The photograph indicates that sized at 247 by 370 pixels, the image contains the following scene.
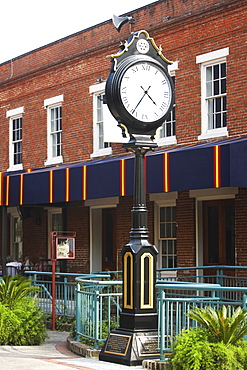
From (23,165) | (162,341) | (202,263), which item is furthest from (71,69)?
(162,341)

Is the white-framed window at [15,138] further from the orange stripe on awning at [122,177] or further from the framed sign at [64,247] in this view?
the framed sign at [64,247]

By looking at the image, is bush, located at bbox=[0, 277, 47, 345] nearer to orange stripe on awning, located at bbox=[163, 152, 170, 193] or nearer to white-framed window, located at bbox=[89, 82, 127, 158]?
orange stripe on awning, located at bbox=[163, 152, 170, 193]

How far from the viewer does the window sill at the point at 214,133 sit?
17875 mm

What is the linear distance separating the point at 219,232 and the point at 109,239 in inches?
202

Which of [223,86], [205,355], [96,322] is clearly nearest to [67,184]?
[223,86]

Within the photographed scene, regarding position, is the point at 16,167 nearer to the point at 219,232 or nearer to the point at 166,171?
the point at 219,232

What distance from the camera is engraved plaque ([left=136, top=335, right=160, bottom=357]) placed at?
10.2 metres

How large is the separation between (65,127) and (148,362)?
14840mm

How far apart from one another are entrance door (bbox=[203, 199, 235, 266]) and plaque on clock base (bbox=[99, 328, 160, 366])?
8.14m

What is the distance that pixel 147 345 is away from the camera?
33.6 ft

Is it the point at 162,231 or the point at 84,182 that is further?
the point at 162,231

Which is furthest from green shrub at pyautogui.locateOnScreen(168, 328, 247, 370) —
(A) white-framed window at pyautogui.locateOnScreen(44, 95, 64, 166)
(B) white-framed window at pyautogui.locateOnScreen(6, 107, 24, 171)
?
(B) white-framed window at pyautogui.locateOnScreen(6, 107, 24, 171)

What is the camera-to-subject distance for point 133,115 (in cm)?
1067

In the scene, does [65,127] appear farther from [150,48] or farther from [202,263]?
[150,48]
